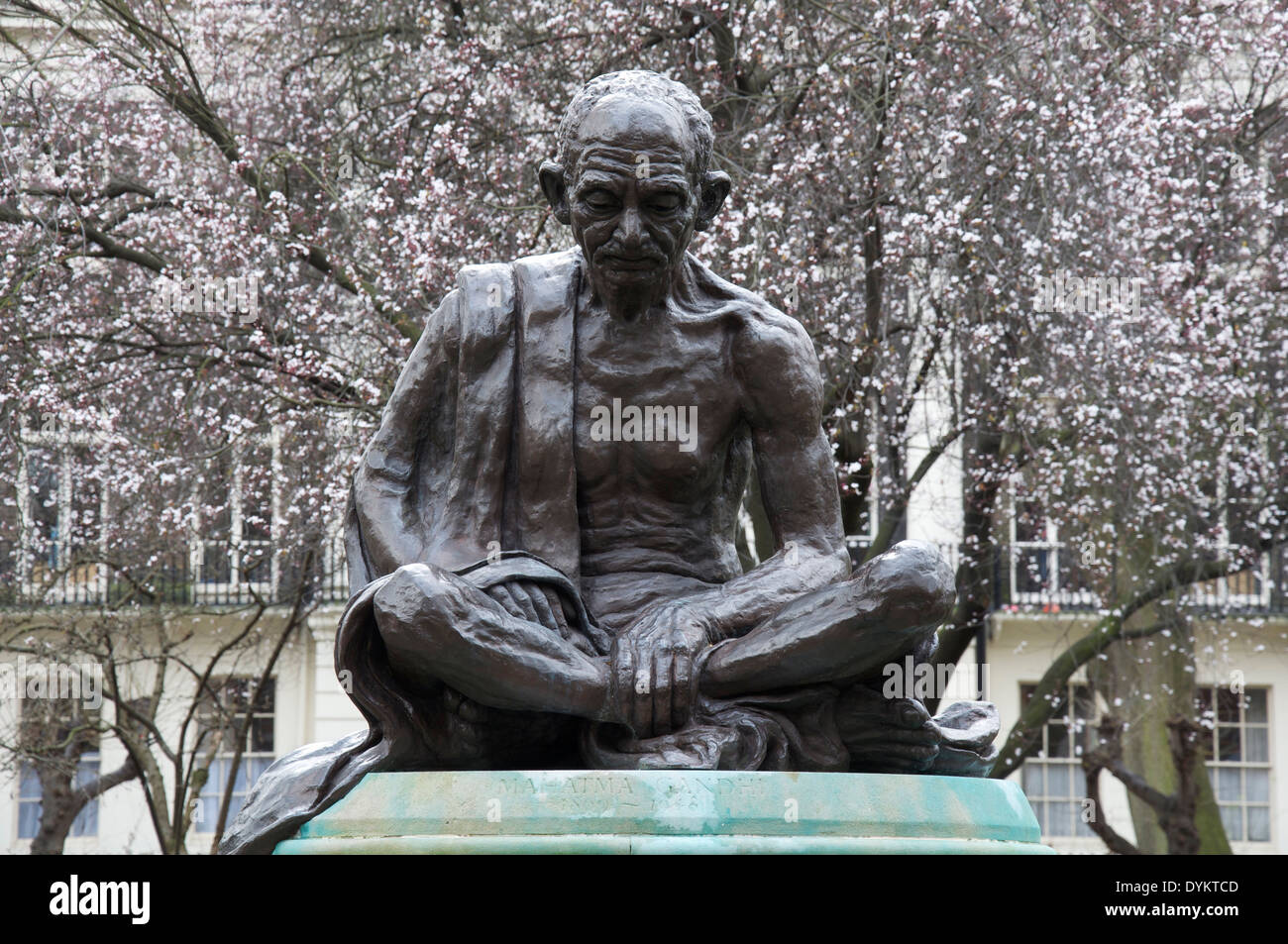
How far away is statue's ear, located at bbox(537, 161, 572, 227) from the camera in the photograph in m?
5.30

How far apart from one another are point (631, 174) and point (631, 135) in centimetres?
11

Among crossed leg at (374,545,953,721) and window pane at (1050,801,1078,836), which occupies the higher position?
crossed leg at (374,545,953,721)

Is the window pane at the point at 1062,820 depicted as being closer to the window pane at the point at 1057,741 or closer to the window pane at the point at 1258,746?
the window pane at the point at 1057,741

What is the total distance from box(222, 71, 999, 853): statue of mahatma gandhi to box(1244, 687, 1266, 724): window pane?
18.1m

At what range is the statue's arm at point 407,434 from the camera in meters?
5.45

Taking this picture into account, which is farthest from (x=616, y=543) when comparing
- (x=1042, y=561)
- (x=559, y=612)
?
(x=1042, y=561)

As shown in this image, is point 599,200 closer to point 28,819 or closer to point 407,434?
point 407,434

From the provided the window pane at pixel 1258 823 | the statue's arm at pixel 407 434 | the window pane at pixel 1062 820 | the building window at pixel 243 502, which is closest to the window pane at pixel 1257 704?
the window pane at pixel 1258 823

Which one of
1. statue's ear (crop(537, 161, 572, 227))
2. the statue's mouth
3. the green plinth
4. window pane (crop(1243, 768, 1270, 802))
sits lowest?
window pane (crop(1243, 768, 1270, 802))

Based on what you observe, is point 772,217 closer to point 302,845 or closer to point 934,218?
point 934,218

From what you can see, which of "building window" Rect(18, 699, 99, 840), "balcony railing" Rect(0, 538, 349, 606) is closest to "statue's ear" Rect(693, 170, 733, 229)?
"balcony railing" Rect(0, 538, 349, 606)

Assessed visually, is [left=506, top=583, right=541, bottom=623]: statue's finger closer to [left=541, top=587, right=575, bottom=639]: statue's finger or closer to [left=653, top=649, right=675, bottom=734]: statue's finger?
[left=541, top=587, right=575, bottom=639]: statue's finger

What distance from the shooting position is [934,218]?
12.8 metres

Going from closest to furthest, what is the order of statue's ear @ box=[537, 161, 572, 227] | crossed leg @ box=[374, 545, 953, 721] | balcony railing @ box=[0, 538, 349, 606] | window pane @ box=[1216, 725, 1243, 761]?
crossed leg @ box=[374, 545, 953, 721], statue's ear @ box=[537, 161, 572, 227], balcony railing @ box=[0, 538, 349, 606], window pane @ box=[1216, 725, 1243, 761]
